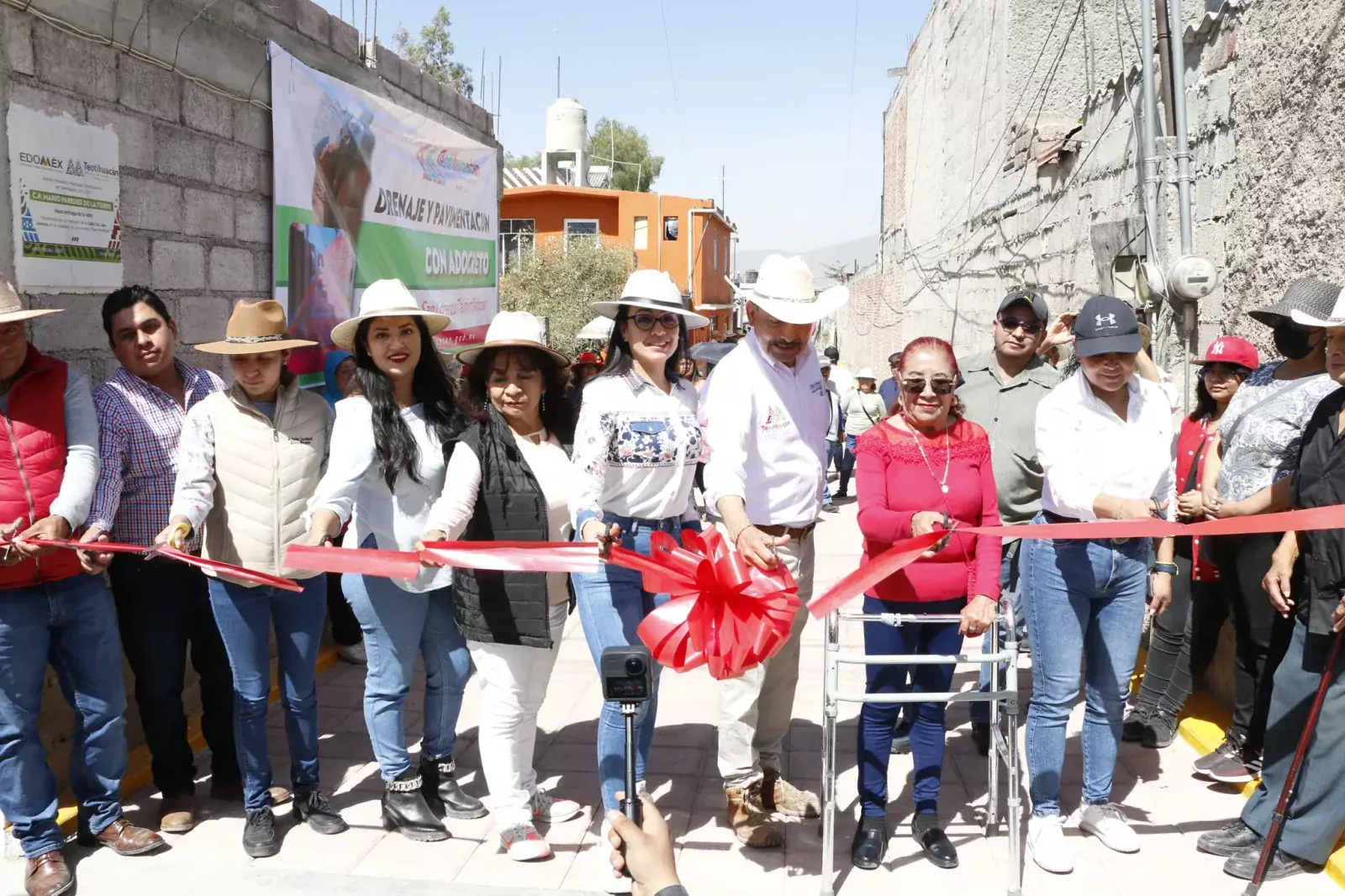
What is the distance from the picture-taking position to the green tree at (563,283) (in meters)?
31.7

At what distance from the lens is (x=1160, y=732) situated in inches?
195

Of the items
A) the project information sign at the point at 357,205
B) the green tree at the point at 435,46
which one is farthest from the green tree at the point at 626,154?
the project information sign at the point at 357,205

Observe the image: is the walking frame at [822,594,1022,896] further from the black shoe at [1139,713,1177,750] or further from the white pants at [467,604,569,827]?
the black shoe at [1139,713,1177,750]

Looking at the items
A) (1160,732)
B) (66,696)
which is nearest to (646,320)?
(66,696)

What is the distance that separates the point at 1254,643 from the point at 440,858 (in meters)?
3.48

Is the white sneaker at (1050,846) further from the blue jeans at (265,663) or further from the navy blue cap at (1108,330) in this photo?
the blue jeans at (265,663)

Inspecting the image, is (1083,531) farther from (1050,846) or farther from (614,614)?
(614,614)

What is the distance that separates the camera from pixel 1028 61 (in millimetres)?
10945

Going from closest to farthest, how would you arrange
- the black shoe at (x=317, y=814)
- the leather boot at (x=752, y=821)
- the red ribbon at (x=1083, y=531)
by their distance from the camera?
1. the red ribbon at (x=1083, y=531)
2. the leather boot at (x=752, y=821)
3. the black shoe at (x=317, y=814)

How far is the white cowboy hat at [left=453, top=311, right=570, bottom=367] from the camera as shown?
3777mm

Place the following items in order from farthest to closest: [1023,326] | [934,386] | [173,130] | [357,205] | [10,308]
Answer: [357,205] → [173,130] → [1023,326] → [934,386] → [10,308]

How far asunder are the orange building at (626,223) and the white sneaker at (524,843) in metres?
32.0

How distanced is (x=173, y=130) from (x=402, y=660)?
306 cm

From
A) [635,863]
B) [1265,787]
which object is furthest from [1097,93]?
[635,863]
